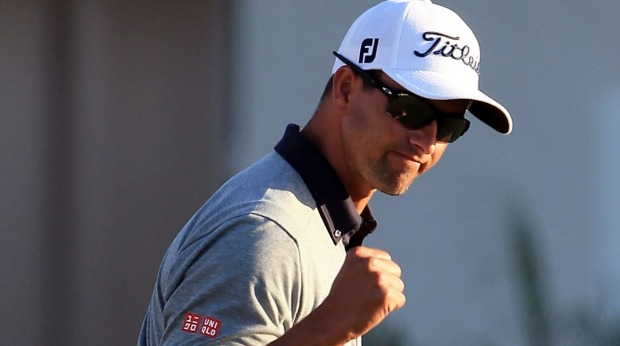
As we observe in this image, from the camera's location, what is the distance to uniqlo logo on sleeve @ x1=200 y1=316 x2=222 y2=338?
7.97 feet

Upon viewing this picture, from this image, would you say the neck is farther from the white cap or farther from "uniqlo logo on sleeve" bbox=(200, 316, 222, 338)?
"uniqlo logo on sleeve" bbox=(200, 316, 222, 338)

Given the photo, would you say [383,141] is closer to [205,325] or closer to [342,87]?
[342,87]

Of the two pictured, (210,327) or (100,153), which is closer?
(210,327)

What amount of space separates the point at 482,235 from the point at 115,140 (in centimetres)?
148

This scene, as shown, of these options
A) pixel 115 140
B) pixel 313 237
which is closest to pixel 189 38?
pixel 115 140

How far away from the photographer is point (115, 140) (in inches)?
207

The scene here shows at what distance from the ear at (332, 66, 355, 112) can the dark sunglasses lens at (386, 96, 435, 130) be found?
0.12m

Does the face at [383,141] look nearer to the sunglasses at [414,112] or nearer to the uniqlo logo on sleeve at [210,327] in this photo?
the sunglasses at [414,112]

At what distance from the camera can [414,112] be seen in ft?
9.20

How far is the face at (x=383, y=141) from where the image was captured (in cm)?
283

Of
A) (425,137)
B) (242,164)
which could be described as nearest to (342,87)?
(425,137)

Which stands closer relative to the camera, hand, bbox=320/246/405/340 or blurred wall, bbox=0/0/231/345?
hand, bbox=320/246/405/340

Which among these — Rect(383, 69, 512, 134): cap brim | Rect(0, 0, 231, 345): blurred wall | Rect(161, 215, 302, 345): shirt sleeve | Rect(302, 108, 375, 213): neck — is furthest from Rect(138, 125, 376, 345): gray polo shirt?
Rect(0, 0, 231, 345): blurred wall

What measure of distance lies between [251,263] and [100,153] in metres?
2.93
